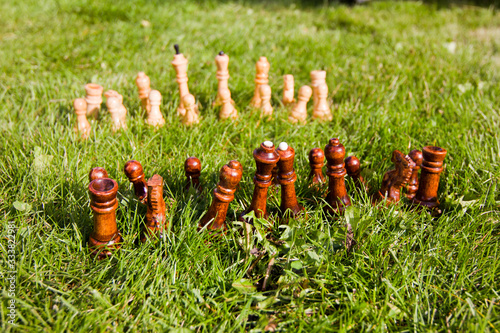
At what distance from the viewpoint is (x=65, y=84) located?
313cm

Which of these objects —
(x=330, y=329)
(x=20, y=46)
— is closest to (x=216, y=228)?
(x=330, y=329)

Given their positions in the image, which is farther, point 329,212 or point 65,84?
point 65,84

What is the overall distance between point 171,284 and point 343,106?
75.1 inches

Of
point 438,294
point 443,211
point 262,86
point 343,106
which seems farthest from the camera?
point 343,106

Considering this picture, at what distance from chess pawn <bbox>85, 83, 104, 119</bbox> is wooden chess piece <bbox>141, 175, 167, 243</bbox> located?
44.3 inches

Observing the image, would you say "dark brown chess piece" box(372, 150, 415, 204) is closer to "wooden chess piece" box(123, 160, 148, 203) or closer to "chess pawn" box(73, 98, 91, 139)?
"wooden chess piece" box(123, 160, 148, 203)

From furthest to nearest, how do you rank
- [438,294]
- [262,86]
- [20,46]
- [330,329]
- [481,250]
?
[20,46] < [262,86] < [481,250] < [438,294] < [330,329]

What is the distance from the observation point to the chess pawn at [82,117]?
2.30m

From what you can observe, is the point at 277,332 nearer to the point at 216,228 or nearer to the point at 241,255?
the point at 241,255

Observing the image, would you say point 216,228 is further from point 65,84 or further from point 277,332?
point 65,84

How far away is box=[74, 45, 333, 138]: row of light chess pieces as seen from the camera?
236 centimetres

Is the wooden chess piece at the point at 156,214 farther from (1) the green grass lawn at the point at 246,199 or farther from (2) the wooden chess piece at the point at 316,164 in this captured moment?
(2) the wooden chess piece at the point at 316,164

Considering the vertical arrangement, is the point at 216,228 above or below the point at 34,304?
above

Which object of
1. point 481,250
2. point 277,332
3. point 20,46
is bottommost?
point 277,332
